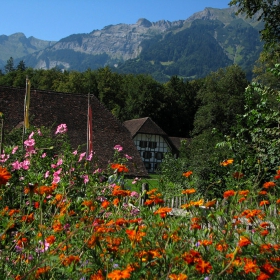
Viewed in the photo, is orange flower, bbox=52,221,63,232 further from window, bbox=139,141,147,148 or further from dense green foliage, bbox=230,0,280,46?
window, bbox=139,141,147,148

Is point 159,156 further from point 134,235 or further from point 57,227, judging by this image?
point 134,235

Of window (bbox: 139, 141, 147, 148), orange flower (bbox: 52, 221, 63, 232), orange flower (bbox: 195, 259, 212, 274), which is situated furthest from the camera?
window (bbox: 139, 141, 147, 148)

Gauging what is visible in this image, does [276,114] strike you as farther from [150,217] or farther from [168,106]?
[168,106]

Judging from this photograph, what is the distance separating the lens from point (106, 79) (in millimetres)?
56000

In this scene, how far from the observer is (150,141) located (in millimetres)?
48250

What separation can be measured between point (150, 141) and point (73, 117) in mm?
27792

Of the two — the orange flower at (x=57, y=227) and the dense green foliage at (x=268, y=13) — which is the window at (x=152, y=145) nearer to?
the dense green foliage at (x=268, y=13)

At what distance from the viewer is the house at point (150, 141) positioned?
154 ft

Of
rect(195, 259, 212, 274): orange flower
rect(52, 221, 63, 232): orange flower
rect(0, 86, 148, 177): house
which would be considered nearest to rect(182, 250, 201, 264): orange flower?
rect(195, 259, 212, 274): orange flower

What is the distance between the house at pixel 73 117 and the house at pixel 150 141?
24645 millimetres

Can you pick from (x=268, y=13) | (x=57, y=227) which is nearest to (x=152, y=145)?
(x=268, y=13)

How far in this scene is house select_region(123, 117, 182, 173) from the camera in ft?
154

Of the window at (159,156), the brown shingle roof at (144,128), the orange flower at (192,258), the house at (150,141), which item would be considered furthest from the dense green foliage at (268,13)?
the window at (159,156)

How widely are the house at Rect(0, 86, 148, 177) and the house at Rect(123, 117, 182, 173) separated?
24645 millimetres
